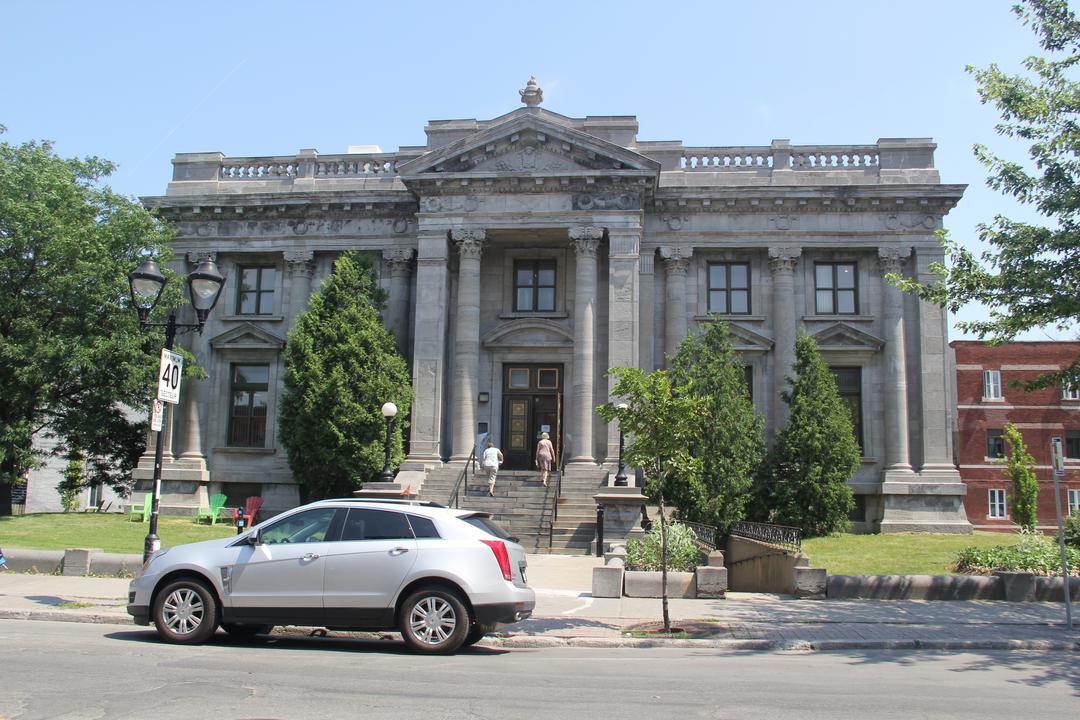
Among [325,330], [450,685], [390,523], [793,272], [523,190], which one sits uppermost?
[523,190]

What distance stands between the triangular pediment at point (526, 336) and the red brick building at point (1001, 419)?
27.1 m

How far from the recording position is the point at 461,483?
85.9 feet

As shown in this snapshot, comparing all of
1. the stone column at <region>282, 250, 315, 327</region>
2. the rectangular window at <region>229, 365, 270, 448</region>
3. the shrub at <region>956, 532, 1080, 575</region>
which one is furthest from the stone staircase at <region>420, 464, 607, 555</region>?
the shrub at <region>956, 532, 1080, 575</region>

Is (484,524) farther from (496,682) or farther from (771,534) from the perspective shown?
(771,534)

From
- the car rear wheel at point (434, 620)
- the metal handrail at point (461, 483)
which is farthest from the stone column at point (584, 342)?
the car rear wheel at point (434, 620)

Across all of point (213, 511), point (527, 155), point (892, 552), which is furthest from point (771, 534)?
point (213, 511)

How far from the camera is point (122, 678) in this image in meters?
8.23

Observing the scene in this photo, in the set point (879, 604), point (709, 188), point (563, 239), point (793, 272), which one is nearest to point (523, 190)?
point (563, 239)

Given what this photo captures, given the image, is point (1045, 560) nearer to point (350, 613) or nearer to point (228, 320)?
point (350, 613)

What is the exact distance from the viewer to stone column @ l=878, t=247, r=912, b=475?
2795cm

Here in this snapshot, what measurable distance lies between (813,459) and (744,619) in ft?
41.7

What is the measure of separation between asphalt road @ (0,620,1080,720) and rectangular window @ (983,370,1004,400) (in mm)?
39736

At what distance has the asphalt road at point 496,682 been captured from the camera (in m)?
7.32

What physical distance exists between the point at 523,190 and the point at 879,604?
17.5 meters
